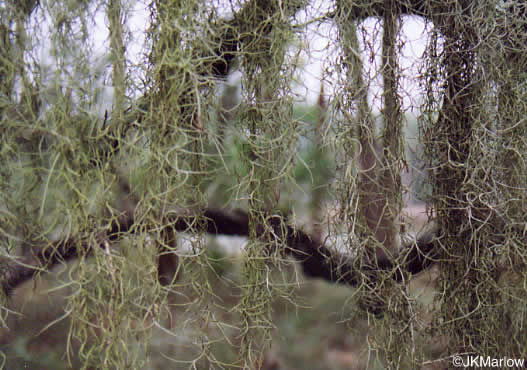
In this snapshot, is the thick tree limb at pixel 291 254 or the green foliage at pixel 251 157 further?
the thick tree limb at pixel 291 254

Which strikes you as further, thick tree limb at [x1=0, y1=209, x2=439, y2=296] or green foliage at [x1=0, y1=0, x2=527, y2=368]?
thick tree limb at [x1=0, y1=209, x2=439, y2=296]

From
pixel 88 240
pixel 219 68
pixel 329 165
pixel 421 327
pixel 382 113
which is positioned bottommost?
pixel 421 327

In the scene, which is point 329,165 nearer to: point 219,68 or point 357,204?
point 357,204

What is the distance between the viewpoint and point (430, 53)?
985 mm

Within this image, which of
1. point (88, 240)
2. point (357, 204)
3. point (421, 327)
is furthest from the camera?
point (421, 327)

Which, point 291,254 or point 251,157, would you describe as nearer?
point 251,157

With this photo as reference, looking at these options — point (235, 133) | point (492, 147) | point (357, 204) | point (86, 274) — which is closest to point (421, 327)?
point (357, 204)

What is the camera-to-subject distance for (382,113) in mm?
946

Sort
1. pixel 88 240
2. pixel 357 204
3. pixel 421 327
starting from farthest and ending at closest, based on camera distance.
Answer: pixel 421 327, pixel 357 204, pixel 88 240

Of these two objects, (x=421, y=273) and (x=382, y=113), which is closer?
(x=382, y=113)

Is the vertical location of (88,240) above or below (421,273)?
above

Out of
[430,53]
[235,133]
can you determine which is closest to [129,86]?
[235,133]

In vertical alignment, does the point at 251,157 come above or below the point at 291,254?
above

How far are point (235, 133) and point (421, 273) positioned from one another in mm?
640
